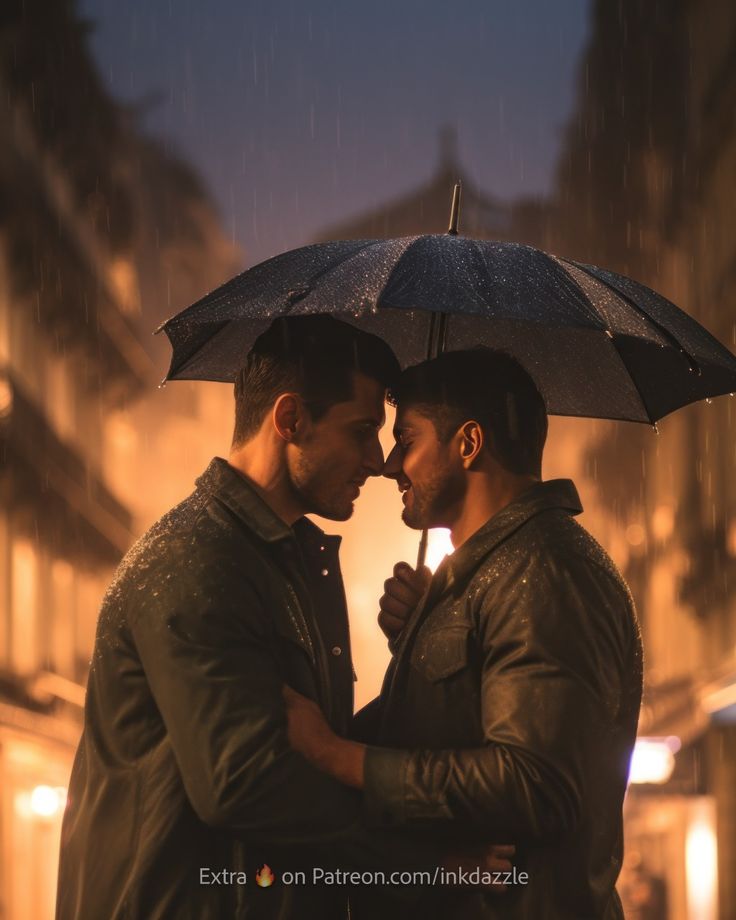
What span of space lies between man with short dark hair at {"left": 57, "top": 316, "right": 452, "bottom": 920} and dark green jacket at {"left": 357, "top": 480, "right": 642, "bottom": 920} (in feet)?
0.60

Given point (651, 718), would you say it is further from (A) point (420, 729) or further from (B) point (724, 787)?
(A) point (420, 729)

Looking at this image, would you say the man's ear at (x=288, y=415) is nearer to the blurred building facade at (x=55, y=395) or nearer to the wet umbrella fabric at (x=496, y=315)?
the wet umbrella fabric at (x=496, y=315)

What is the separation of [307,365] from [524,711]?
1151mm

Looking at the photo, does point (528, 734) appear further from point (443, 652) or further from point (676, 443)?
point (676, 443)

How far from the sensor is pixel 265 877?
4.38 metres

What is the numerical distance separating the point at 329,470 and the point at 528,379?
1.97ft

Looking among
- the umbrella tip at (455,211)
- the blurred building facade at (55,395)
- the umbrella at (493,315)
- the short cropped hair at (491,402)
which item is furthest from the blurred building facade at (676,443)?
the short cropped hair at (491,402)

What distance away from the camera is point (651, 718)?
3388 cm

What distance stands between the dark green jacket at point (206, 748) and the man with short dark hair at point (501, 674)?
125 millimetres

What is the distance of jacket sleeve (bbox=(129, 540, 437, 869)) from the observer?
4.24 m

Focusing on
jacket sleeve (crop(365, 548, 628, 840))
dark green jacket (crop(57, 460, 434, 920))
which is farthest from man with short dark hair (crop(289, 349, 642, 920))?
dark green jacket (crop(57, 460, 434, 920))

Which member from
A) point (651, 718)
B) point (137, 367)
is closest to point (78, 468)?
point (137, 367)

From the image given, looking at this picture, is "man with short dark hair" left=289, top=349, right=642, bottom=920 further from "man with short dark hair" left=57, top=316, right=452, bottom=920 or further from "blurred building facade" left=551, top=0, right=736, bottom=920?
"blurred building facade" left=551, top=0, right=736, bottom=920

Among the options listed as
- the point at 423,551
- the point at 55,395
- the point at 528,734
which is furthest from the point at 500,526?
the point at 55,395
